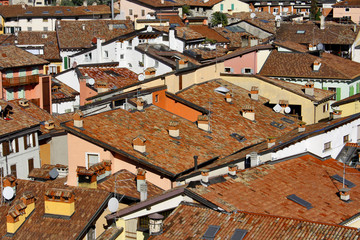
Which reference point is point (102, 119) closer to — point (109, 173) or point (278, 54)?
point (109, 173)

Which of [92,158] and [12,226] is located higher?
[92,158]

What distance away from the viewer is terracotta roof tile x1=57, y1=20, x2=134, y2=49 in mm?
76069

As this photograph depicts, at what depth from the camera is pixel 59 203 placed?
2409 centimetres

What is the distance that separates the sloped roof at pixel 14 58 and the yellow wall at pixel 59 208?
101 ft

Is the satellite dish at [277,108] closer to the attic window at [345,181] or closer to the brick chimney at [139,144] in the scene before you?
the brick chimney at [139,144]

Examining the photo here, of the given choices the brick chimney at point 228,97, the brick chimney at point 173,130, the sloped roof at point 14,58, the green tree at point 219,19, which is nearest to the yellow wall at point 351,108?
the brick chimney at point 228,97

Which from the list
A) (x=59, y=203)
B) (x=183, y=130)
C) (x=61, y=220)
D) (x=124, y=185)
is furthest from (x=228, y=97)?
(x=61, y=220)

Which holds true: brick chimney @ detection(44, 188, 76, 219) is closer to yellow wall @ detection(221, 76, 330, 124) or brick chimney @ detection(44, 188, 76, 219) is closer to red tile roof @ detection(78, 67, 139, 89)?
yellow wall @ detection(221, 76, 330, 124)

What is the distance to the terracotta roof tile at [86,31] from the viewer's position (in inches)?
2995

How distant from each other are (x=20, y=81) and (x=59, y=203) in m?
31.8

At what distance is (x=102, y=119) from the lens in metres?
32.8

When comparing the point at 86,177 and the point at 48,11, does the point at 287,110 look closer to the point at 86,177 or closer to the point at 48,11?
the point at 86,177

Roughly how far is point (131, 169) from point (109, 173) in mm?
1034

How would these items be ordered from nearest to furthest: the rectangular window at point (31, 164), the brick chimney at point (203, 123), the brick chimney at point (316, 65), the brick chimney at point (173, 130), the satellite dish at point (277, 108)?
the brick chimney at point (173, 130), the brick chimney at point (203, 123), the rectangular window at point (31, 164), the satellite dish at point (277, 108), the brick chimney at point (316, 65)
